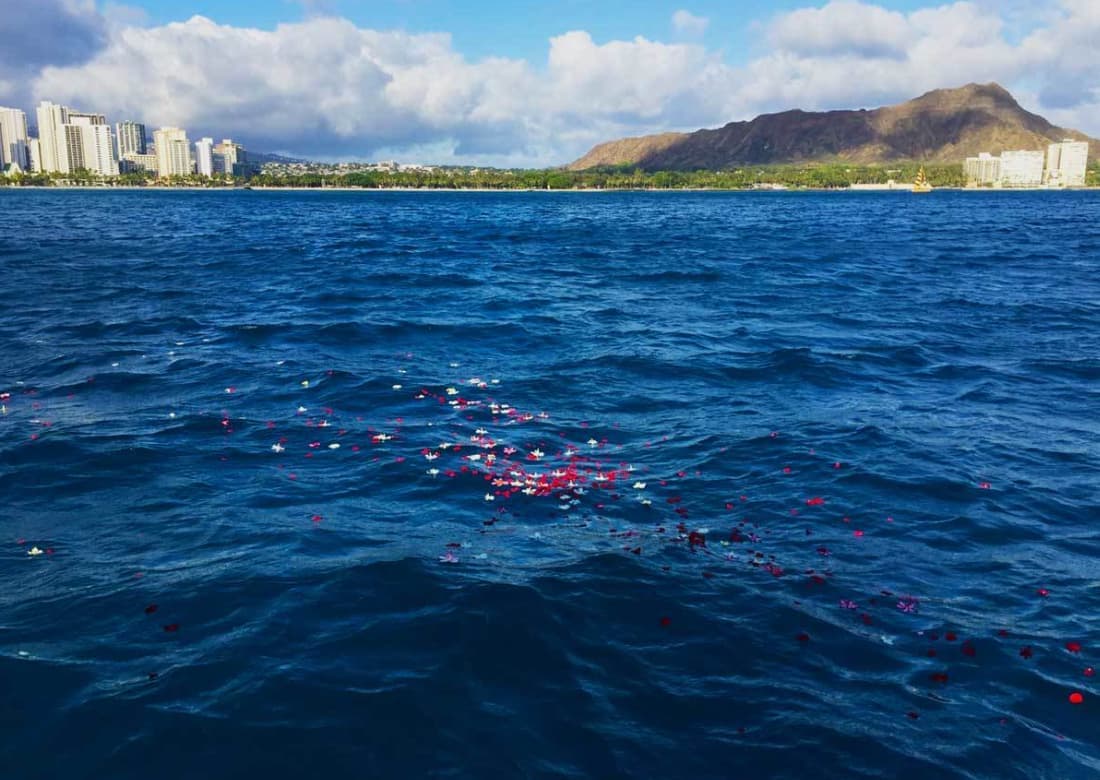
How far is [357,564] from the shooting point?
10.9 m

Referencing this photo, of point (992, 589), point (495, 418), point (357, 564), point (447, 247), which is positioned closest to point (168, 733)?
point (357, 564)

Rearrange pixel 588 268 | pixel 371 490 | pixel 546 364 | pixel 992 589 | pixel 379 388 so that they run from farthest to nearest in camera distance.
→ 1. pixel 588 268
2. pixel 546 364
3. pixel 379 388
4. pixel 371 490
5. pixel 992 589

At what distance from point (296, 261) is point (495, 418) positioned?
3528cm

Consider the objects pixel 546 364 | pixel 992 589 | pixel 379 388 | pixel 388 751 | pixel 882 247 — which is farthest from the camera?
pixel 882 247

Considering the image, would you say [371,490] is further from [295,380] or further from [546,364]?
[546,364]

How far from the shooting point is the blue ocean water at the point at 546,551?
7.74 m

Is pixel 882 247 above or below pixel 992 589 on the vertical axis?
above

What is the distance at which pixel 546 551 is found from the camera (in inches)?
451

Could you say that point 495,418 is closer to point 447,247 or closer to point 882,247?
point 447,247

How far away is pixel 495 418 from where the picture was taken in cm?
1833

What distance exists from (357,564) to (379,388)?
33.8 feet

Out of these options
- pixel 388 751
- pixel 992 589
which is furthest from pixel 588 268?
pixel 388 751

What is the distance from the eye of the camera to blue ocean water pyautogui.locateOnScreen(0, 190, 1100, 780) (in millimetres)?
7742

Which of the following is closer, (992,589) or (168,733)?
(168,733)
